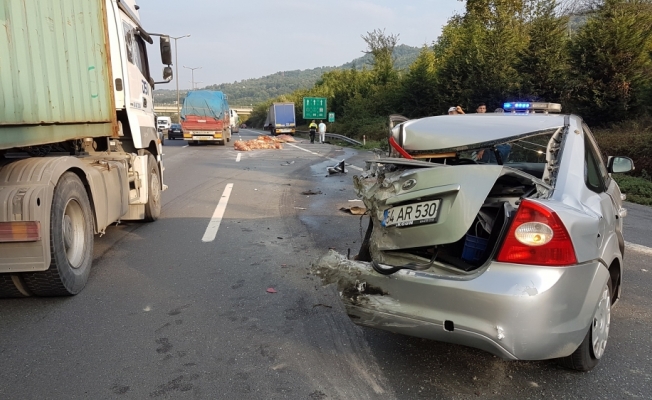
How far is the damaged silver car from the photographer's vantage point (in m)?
2.71

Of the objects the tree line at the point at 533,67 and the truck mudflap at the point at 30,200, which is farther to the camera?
the tree line at the point at 533,67

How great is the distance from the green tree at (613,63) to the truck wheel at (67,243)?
1707cm

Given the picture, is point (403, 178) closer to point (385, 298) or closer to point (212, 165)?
point (385, 298)

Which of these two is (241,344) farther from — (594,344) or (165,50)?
(165,50)

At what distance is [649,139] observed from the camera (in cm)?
1341

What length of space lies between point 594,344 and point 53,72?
5319 millimetres

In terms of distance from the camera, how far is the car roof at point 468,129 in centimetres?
365

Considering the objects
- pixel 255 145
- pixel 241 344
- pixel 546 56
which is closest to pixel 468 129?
pixel 241 344

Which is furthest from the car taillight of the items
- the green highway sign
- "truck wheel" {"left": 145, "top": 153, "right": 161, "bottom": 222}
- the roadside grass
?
the green highway sign

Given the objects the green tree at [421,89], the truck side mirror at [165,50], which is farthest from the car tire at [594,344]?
the green tree at [421,89]

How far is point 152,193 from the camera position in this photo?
8.05m

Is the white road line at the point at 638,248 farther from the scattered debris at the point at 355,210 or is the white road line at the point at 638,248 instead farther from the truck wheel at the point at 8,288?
the truck wheel at the point at 8,288

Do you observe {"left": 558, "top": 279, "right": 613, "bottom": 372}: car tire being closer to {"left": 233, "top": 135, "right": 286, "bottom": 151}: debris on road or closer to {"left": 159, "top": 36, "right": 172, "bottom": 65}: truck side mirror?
{"left": 159, "top": 36, "right": 172, "bottom": 65}: truck side mirror

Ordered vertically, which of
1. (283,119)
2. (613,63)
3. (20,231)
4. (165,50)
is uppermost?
(613,63)
